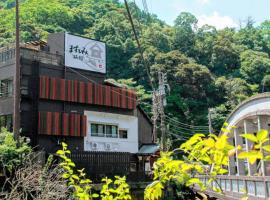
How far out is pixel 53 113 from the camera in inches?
1112

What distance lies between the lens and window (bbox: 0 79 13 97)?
27808 mm

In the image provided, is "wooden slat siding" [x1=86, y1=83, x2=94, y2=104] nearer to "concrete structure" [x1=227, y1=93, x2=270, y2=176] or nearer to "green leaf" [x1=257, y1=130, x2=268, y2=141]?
"concrete structure" [x1=227, y1=93, x2=270, y2=176]

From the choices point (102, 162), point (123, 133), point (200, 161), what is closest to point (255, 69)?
point (123, 133)

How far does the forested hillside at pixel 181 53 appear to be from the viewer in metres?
54.3

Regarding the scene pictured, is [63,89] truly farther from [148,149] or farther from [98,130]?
[148,149]

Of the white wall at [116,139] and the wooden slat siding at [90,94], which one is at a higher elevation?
the wooden slat siding at [90,94]

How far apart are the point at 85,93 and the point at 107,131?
4303mm

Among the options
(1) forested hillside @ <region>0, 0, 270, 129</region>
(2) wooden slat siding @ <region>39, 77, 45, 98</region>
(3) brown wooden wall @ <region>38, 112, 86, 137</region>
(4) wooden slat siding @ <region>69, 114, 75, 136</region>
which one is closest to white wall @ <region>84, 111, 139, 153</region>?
(3) brown wooden wall @ <region>38, 112, 86, 137</region>

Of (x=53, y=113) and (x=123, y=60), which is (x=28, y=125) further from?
(x=123, y=60)

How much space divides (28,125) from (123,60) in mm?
33618

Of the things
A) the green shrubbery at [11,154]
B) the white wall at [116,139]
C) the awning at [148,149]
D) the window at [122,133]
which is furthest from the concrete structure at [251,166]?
the window at [122,133]

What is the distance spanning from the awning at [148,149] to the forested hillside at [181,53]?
52.3 feet

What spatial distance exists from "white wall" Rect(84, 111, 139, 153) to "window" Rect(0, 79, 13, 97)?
253 inches

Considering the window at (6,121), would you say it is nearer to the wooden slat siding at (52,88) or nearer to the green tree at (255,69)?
the wooden slat siding at (52,88)
